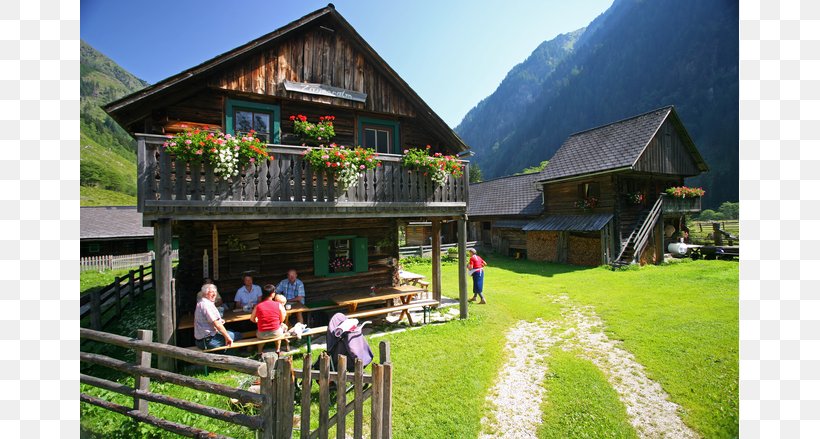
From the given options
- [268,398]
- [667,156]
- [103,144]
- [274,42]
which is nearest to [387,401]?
[268,398]

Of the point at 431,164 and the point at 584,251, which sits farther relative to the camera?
the point at 584,251

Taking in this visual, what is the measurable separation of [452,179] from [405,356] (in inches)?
200

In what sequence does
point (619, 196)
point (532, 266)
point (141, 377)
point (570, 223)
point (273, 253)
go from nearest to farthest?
point (141, 377) < point (273, 253) < point (619, 196) < point (532, 266) < point (570, 223)

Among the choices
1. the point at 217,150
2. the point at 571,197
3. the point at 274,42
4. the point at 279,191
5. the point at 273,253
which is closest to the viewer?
the point at 217,150

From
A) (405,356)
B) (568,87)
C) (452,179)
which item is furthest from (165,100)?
(568,87)

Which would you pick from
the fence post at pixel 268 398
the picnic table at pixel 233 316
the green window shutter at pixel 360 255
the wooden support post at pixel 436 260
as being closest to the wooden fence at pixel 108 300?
the picnic table at pixel 233 316

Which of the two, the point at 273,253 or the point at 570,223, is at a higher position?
the point at 570,223

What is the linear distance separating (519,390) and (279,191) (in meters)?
6.24

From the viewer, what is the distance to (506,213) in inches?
1079

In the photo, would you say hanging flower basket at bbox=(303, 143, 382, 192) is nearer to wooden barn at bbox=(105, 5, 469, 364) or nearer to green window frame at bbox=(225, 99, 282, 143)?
wooden barn at bbox=(105, 5, 469, 364)

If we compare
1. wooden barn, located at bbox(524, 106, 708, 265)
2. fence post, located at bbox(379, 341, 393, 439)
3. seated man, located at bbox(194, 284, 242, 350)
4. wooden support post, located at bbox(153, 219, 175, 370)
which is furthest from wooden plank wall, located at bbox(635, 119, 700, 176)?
wooden support post, located at bbox(153, 219, 175, 370)

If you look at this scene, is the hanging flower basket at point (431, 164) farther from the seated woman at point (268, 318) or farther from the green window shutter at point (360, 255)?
the seated woman at point (268, 318)

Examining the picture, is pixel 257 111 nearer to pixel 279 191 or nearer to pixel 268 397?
pixel 279 191

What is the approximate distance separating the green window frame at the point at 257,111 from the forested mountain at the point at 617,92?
36.7m
